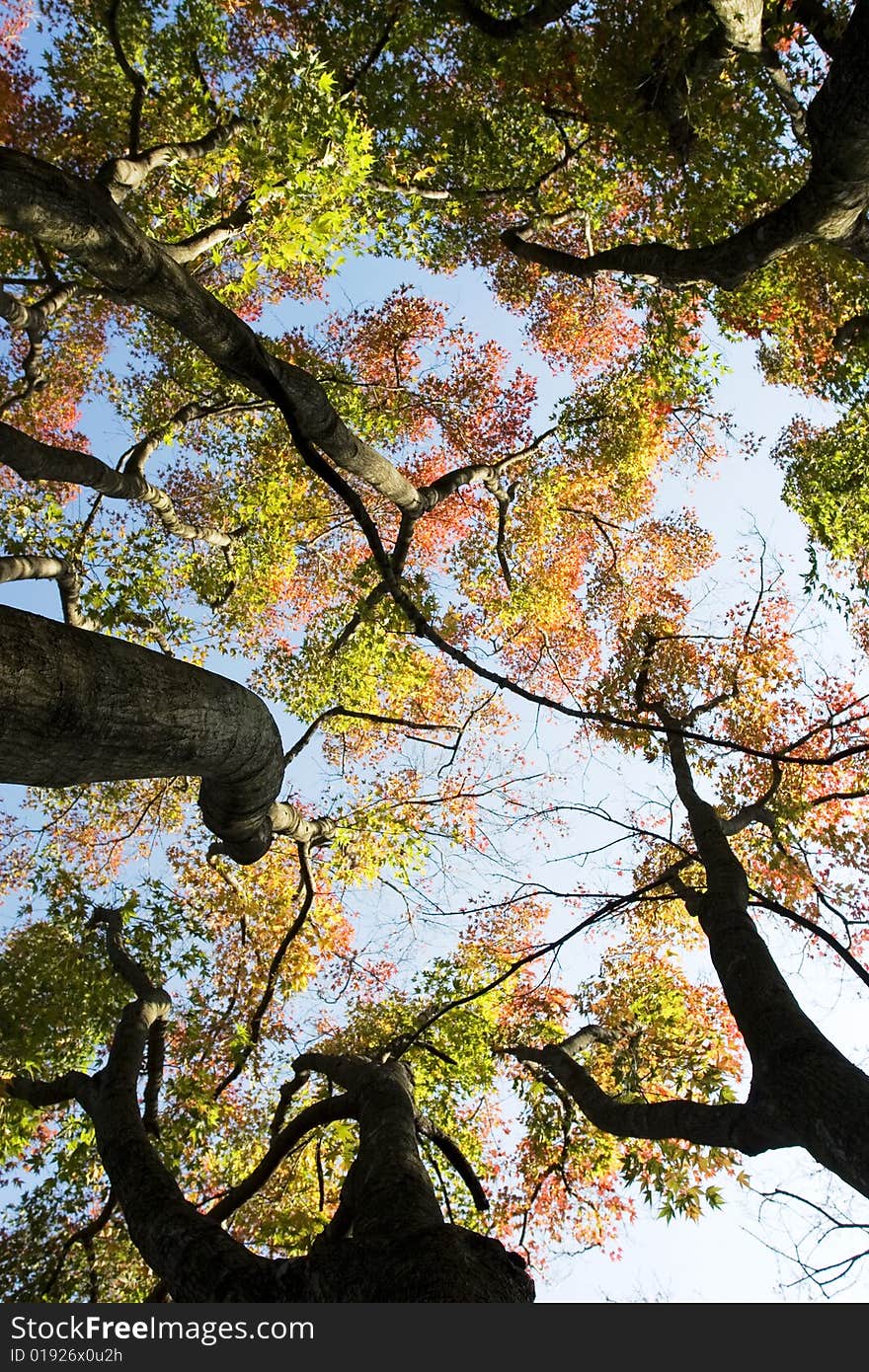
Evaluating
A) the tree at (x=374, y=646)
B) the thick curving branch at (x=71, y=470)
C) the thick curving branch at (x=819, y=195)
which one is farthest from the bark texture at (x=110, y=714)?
the thick curving branch at (x=819, y=195)

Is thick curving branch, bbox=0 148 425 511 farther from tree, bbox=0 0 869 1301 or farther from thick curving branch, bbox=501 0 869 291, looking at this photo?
thick curving branch, bbox=501 0 869 291

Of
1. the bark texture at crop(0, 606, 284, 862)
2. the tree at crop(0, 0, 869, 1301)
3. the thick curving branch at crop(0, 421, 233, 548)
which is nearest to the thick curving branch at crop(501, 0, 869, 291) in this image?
the tree at crop(0, 0, 869, 1301)

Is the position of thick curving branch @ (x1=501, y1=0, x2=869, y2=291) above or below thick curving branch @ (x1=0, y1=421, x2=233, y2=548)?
below

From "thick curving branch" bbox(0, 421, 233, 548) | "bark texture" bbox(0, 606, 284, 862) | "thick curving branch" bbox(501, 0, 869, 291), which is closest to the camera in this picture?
"bark texture" bbox(0, 606, 284, 862)

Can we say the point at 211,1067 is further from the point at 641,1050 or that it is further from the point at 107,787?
the point at 641,1050

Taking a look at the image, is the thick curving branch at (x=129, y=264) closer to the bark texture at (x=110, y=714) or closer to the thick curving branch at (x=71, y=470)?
the bark texture at (x=110, y=714)

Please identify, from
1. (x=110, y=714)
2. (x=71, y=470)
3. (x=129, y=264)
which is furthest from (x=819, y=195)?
(x=71, y=470)

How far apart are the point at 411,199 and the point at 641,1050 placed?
14.3 meters

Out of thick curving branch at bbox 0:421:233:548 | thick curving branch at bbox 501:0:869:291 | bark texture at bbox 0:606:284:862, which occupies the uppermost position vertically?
thick curving branch at bbox 0:421:233:548

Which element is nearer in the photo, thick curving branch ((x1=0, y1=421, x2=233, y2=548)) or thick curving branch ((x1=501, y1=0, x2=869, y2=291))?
thick curving branch ((x1=501, y1=0, x2=869, y2=291))

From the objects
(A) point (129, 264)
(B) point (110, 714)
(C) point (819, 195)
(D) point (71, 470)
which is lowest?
(B) point (110, 714)

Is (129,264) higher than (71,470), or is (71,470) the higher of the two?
(71,470)

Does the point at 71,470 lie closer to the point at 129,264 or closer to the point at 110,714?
the point at 129,264

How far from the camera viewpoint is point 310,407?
7.06 meters
